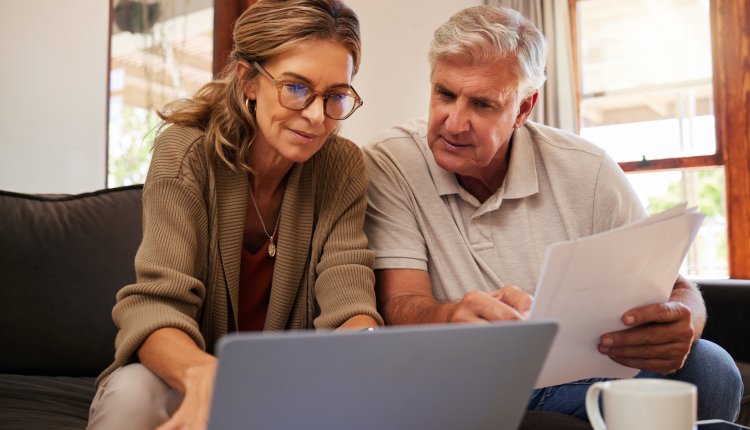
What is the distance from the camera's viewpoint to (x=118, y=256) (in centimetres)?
194

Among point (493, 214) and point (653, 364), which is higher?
point (493, 214)

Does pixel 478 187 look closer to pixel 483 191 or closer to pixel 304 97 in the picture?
pixel 483 191

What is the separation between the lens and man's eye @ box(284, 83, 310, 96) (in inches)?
56.1

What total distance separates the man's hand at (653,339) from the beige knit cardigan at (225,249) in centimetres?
44

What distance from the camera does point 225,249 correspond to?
4.83 ft

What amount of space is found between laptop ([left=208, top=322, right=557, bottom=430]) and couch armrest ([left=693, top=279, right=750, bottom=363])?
1642 mm

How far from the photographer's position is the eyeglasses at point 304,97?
1425 mm

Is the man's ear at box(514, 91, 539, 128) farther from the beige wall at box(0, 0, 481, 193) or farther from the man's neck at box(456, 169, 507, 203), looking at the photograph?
the beige wall at box(0, 0, 481, 193)

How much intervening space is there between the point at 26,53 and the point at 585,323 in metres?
2.91

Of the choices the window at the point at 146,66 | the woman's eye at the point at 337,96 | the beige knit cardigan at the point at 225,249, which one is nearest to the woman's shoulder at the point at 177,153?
the beige knit cardigan at the point at 225,249

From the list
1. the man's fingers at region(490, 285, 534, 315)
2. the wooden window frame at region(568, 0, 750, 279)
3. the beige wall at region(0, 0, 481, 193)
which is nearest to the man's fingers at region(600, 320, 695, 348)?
the man's fingers at region(490, 285, 534, 315)

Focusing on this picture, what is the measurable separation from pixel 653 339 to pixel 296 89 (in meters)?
0.75

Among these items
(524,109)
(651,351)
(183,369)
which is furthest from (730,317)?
(183,369)

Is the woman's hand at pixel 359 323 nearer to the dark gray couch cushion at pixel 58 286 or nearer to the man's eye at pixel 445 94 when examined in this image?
the man's eye at pixel 445 94
